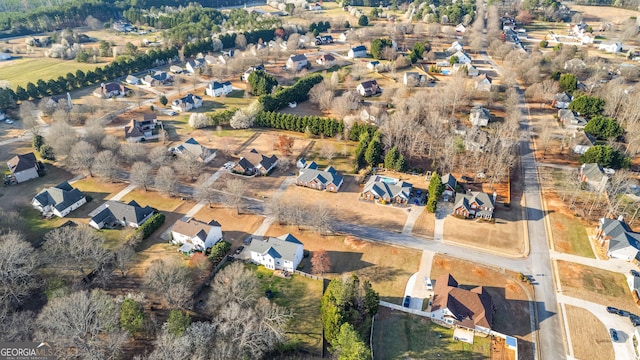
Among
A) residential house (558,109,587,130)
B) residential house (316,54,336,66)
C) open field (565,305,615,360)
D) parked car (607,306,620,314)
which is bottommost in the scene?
open field (565,305,615,360)

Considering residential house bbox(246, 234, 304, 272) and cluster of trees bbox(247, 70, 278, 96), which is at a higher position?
cluster of trees bbox(247, 70, 278, 96)

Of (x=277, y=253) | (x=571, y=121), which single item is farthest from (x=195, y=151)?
(x=571, y=121)

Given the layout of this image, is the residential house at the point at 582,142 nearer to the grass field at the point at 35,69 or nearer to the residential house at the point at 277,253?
the residential house at the point at 277,253

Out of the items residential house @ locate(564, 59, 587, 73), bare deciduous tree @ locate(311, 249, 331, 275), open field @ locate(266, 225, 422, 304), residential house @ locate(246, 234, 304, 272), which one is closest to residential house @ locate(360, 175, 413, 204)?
open field @ locate(266, 225, 422, 304)

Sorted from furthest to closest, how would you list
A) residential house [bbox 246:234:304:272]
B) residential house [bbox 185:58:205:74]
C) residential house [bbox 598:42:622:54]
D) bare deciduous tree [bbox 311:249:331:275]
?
residential house [bbox 598:42:622:54]
residential house [bbox 185:58:205:74]
residential house [bbox 246:234:304:272]
bare deciduous tree [bbox 311:249:331:275]

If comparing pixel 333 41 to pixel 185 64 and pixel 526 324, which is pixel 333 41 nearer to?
pixel 185 64

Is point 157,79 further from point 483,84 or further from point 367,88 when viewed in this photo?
point 483,84

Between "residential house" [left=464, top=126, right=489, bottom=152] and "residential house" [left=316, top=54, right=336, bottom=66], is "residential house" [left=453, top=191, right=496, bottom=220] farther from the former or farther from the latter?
"residential house" [left=316, top=54, right=336, bottom=66]
